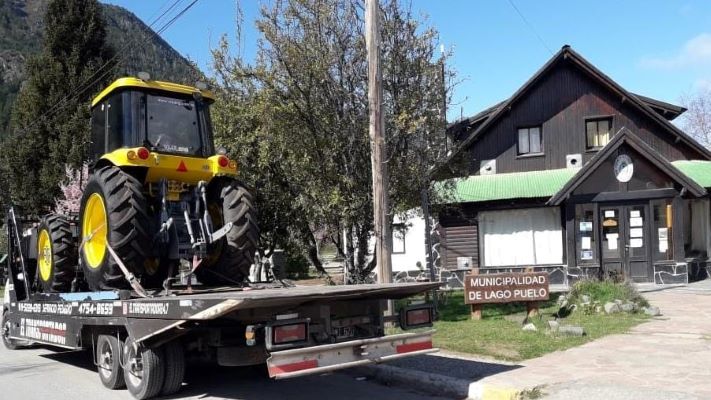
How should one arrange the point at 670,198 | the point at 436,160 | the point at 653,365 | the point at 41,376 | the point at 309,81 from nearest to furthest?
the point at 653,365 → the point at 41,376 → the point at 309,81 → the point at 436,160 → the point at 670,198

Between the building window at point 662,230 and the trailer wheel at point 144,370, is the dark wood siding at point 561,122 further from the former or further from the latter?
the trailer wheel at point 144,370

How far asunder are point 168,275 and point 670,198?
15143mm

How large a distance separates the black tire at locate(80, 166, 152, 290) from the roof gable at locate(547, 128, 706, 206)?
1406cm

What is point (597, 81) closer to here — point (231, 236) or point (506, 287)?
point (506, 287)

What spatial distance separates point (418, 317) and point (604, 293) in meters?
6.54

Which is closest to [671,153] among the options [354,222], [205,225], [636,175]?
[636,175]

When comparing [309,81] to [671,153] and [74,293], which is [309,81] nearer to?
[74,293]

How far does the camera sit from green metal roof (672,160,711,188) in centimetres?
1879

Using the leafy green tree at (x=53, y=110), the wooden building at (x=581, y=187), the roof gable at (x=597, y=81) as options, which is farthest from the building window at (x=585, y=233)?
the leafy green tree at (x=53, y=110)

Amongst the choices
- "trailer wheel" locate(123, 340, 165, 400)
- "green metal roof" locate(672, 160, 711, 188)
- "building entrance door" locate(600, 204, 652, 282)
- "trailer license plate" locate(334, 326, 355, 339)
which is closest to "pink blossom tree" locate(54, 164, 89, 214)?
"trailer wheel" locate(123, 340, 165, 400)

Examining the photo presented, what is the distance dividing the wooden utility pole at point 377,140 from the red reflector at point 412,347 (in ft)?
10.5

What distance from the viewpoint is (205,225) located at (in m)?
8.31

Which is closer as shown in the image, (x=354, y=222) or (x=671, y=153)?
(x=354, y=222)

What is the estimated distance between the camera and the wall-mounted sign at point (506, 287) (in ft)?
38.7
